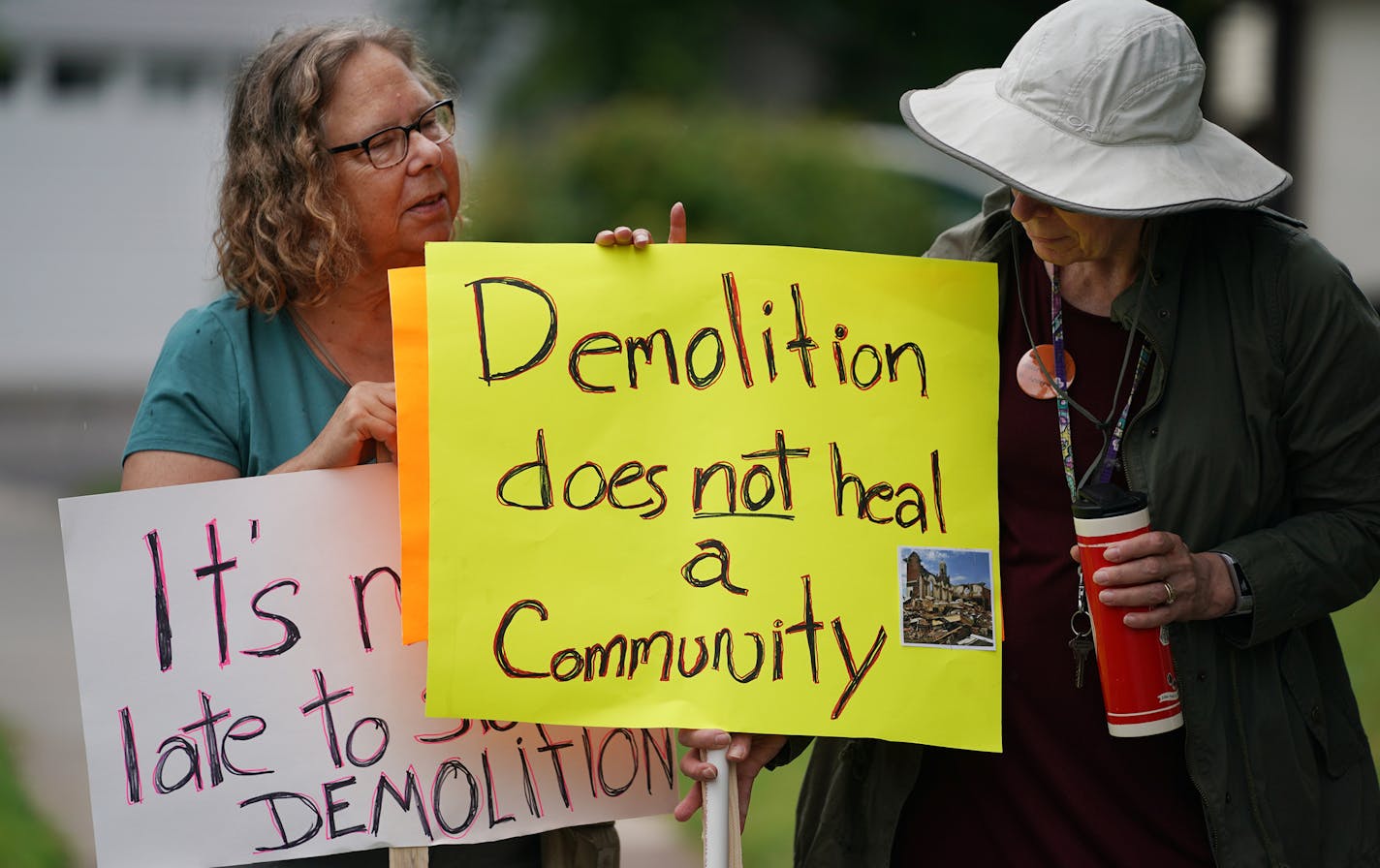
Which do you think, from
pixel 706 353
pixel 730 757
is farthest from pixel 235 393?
pixel 730 757

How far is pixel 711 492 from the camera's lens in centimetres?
209

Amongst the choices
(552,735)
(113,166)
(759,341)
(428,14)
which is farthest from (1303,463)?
(428,14)

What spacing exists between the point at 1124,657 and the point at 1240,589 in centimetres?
19

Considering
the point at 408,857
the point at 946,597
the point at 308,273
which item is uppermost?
the point at 308,273

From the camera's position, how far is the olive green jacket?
200 cm

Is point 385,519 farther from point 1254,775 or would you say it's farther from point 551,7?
point 551,7

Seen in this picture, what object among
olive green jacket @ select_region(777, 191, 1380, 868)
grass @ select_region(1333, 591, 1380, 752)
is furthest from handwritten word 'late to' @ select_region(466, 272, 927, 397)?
grass @ select_region(1333, 591, 1380, 752)

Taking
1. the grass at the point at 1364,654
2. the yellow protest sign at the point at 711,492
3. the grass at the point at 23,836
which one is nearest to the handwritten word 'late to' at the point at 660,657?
the yellow protest sign at the point at 711,492

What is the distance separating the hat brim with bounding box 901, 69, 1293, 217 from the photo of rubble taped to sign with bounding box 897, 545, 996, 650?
20.8 inches


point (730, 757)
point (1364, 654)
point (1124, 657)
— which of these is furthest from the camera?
point (1364, 654)

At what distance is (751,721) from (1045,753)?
44cm

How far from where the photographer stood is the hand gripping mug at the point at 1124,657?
1937mm

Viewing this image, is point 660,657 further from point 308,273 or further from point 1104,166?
point 1104,166

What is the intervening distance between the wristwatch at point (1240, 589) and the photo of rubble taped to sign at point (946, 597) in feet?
1.07
